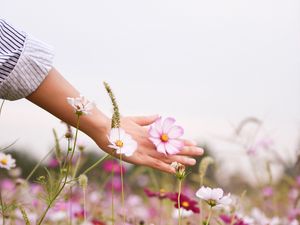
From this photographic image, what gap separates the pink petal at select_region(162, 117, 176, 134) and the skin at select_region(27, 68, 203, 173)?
7 centimetres

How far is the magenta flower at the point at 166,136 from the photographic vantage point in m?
1.53

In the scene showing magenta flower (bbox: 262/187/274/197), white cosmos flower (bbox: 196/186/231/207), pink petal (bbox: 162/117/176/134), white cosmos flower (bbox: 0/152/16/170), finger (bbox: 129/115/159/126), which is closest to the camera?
white cosmos flower (bbox: 196/186/231/207)

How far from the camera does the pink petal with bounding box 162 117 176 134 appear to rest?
152 cm

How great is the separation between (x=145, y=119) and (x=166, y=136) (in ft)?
0.39

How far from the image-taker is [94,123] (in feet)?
5.20

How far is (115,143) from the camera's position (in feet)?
4.69

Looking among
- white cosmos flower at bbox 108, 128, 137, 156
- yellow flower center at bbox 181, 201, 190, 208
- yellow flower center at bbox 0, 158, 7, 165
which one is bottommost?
yellow flower center at bbox 181, 201, 190, 208

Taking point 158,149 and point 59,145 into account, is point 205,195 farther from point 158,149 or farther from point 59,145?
point 59,145

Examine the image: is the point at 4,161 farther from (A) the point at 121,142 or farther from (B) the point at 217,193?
(B) the point at 217,193

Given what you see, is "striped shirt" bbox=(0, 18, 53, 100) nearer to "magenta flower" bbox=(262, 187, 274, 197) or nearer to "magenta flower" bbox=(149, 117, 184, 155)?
"magenta flower" bbox=(149, 117, 184, 155)

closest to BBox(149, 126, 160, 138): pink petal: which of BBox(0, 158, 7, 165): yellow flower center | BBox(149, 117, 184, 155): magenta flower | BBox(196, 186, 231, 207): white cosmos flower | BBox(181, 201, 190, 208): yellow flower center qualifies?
BBox(149, 117, 184, 155): magenta flower

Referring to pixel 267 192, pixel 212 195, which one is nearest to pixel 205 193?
pixel 212 195

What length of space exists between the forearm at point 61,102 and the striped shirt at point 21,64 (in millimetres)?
21

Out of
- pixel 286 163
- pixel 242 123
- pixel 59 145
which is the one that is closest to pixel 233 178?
pixel 286 163
